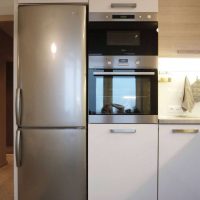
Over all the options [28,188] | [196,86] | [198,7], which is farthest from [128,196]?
[198,7]

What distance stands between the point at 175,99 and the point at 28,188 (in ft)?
5.48

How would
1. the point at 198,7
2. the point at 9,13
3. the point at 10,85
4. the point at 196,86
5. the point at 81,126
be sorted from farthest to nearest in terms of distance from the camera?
the point at 10,85 → the point at 9,13 → the point at 196,86 → the point at 198,7 → the point at 81,126

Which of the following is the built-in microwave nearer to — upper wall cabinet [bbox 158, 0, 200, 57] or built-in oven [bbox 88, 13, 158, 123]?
built-in oven [bbox 88, 13, 158, 123]

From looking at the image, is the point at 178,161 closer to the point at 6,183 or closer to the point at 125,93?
the point at 125,93

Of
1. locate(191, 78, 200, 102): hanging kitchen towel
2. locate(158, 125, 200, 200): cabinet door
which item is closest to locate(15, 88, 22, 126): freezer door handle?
locate(158, 125, 200, 200): cabinet door

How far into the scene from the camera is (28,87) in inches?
86.8

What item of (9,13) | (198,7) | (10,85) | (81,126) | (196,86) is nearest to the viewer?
(81,126)

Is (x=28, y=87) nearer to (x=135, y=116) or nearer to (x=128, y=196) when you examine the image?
(x=135, y=116)

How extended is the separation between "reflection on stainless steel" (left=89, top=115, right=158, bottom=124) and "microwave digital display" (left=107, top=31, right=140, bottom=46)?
2.07 feet

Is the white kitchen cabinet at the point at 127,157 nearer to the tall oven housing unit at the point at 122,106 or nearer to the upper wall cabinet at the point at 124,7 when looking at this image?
the tall oven housing unit at the point at 122,106

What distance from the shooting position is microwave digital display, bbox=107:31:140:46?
A: 231 cm

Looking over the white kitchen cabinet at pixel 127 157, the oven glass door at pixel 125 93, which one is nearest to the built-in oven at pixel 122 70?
the oven glass door at pixel 125 93

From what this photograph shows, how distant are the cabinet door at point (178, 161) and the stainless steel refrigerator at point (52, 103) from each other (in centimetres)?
66

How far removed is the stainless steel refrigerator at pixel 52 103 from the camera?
2195 mm
